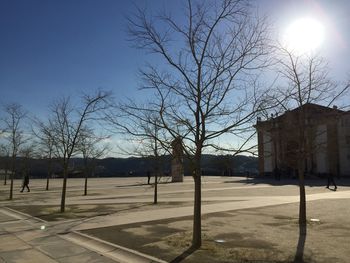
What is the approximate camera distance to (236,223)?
14.2 meters

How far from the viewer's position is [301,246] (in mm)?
10195

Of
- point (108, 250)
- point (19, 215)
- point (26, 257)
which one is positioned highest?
point (19, 215)

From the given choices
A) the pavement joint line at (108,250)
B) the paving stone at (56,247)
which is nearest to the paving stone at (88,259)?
the pavement joint line at (108,250)

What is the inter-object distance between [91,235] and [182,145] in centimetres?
379

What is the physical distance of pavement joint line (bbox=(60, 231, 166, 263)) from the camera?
9422 mm

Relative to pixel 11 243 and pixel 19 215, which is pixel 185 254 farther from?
pixel 19 215

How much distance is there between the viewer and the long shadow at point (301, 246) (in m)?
8.88

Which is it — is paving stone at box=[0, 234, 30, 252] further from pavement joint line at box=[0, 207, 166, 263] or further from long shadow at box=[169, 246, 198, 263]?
long shadow at box=[169, 246, 198, 263]

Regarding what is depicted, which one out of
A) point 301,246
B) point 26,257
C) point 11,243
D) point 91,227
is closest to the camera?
point 26,257

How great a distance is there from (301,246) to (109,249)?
14.4 feet

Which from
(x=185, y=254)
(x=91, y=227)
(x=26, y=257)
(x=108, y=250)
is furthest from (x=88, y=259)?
(x=91, y=227)

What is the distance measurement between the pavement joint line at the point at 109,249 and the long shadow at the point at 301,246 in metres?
2.71

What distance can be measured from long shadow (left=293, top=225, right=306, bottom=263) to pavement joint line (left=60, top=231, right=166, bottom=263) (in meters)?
2.71

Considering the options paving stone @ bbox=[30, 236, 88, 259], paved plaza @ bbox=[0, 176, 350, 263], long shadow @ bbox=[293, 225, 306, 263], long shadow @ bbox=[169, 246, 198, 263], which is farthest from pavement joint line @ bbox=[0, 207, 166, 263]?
long shadow @ bbox=[293, 225, 306, 263]
